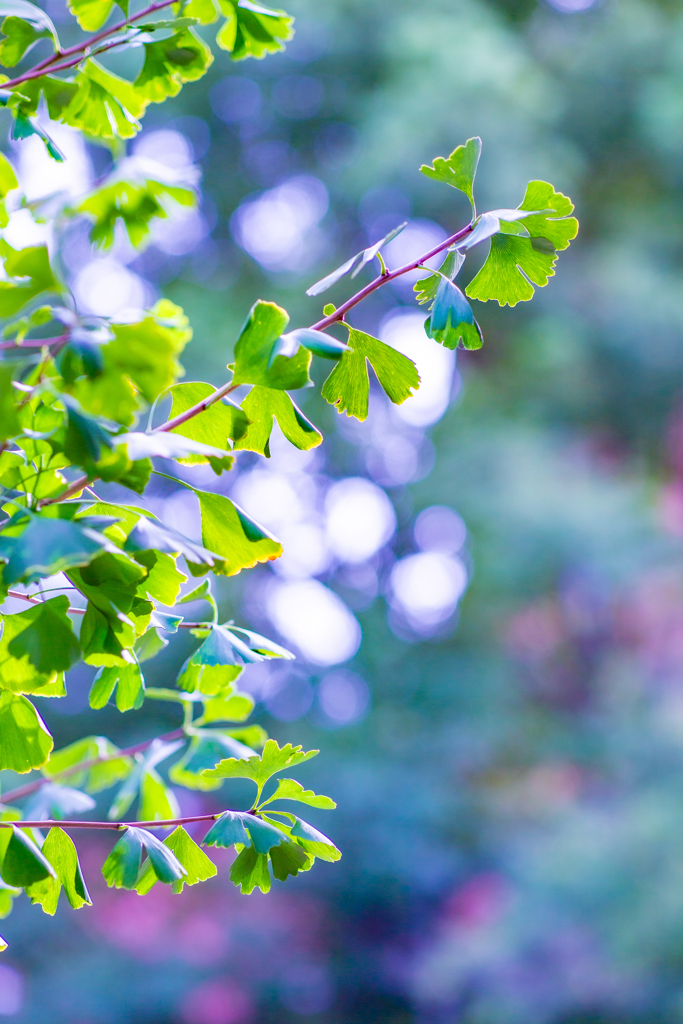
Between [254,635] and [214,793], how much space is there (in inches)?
107

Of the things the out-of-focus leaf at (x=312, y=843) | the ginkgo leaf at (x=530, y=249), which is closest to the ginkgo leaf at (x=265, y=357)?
the ginkgo leaf at (x=530, y=249)

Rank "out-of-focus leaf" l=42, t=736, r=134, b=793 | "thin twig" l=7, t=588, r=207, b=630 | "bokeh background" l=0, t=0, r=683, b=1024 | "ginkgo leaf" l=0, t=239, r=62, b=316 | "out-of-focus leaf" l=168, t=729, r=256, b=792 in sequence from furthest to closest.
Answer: "bokeh background" l=0, t=0, r=683, b=1024 → "out-of-focus leaf" l=42, t=736, r=134, b=793 → "out-of-focus leaf" l=168, t=729, r=256, b=792 → "thin twig" l=7, t=588, r=207, b=630 → "ginkgo leaf" l=0, t=239, r=62, b=316

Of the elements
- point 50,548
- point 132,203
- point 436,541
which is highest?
point 436,541

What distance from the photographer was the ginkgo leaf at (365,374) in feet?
1.25

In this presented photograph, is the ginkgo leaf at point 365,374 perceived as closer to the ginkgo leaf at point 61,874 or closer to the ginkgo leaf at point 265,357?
the ginkgo leaf at point 265,357

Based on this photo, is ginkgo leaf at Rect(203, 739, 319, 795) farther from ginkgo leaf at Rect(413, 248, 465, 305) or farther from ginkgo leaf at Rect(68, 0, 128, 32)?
ginkgo leaf at Rect(68, 0, 128, 32)

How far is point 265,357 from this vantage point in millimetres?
331

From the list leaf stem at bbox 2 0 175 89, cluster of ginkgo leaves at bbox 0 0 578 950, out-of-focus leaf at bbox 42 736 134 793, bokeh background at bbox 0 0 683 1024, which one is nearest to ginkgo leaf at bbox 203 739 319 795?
cluster of ginkgo leaves at bbox 0 0 578 950

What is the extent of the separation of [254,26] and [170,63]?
5 cm

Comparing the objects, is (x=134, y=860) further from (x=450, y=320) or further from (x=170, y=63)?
(x=170, y=63)

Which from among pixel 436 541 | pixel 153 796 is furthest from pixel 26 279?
pixel 436 541

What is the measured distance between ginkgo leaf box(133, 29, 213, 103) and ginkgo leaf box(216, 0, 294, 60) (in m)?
0.01

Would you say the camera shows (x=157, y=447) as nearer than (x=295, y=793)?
Yes

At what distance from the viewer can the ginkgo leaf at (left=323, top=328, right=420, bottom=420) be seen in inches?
15.0
